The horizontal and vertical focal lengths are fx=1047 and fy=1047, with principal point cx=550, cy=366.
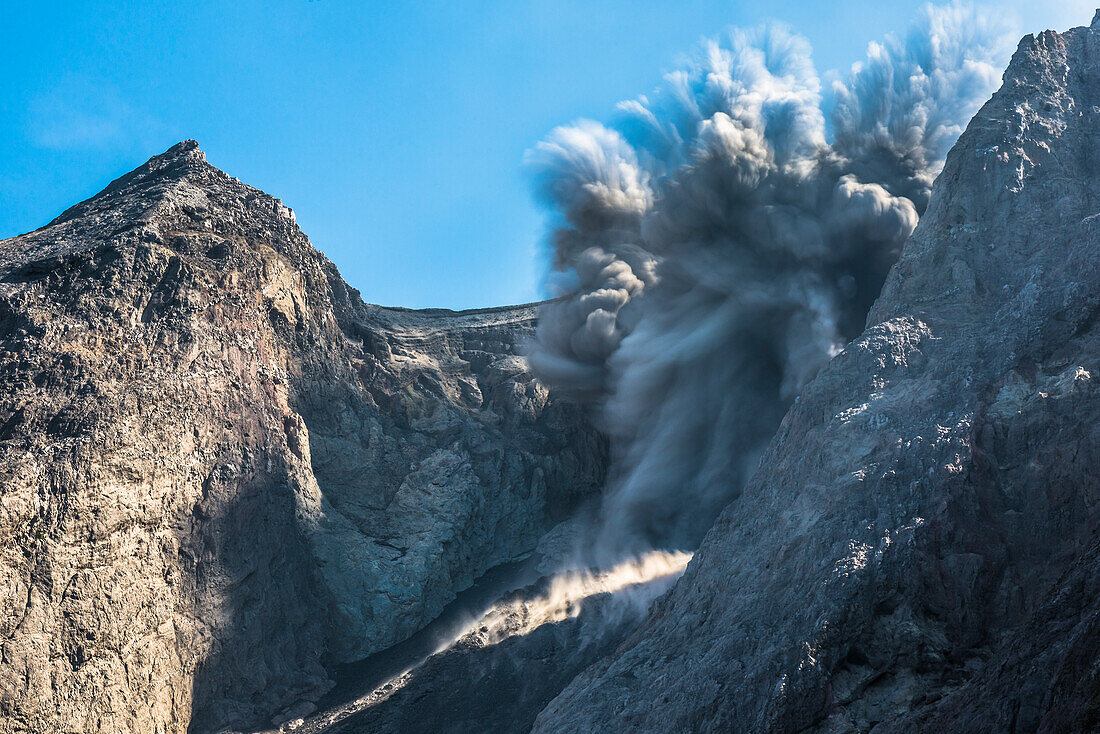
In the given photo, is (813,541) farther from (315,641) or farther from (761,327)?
(761,327)

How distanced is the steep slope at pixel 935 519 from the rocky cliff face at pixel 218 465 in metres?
11.3

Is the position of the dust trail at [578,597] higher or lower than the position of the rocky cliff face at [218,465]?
lower

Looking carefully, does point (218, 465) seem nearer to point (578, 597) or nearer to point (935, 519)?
point (578, 597)

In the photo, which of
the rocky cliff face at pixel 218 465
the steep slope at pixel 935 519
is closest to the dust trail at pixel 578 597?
the rocky cliff face at pixel 218 465

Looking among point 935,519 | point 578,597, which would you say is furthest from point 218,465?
point 935,519

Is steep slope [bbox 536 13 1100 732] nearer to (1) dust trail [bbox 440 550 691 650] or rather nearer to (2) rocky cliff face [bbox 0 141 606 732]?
(1) dust trail [bbox 440 550 691 650]

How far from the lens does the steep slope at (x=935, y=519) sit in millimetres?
17594

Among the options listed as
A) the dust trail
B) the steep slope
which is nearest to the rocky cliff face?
the dust trail

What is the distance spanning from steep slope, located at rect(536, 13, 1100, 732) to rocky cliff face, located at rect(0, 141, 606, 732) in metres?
11.3

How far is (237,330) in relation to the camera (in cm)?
3541

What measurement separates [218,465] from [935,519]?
21.4 m

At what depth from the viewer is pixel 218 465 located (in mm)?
32000

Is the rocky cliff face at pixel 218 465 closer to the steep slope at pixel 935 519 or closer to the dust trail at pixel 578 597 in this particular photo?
the dust trail at pixel 578 597

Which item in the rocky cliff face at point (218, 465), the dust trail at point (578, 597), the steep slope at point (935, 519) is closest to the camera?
the steep slope at point (935, 519)
